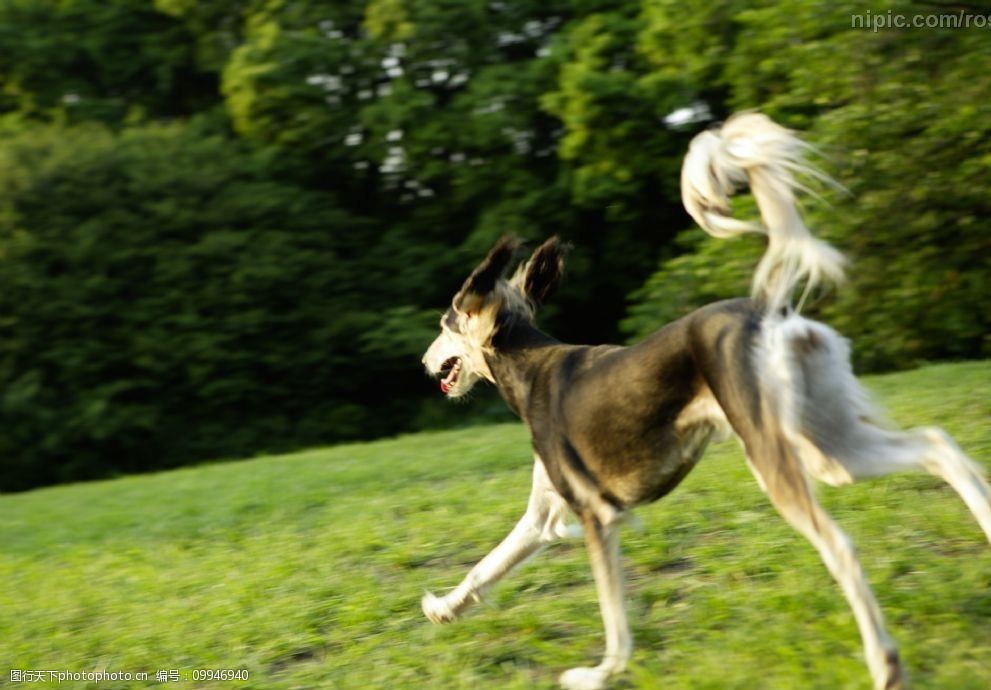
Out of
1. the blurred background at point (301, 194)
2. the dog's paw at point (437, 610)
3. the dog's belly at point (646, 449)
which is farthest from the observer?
the blurred background at point (301, 194)

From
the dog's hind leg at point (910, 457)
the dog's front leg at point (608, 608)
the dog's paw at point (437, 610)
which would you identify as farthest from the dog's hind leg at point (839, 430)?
the dog's paw at point (437, 610)

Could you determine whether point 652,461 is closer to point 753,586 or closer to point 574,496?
point 574,496

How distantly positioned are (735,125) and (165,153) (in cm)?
2198

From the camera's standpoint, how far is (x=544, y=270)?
239 inches

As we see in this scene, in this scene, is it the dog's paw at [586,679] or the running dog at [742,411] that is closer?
the running dog at [742,411]

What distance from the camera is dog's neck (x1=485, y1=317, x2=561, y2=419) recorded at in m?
5.71

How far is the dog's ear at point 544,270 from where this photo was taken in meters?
6.03

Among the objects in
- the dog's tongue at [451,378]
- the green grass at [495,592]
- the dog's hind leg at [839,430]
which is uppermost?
the dog's hind leg at [839,430]

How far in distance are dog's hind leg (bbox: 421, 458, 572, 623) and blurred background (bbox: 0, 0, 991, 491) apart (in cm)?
1328

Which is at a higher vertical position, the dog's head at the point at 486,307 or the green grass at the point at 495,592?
the dog's head at the point at 486,307

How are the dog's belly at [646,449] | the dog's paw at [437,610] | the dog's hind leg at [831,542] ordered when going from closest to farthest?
1. the dog's hind leg at [831,542]
2. the dog's belly at [646,449]
3. the dog's paw at [437,610]

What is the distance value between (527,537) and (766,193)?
6.96ft

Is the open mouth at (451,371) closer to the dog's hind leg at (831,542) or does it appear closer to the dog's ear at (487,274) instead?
the dog's ear at (487,274)

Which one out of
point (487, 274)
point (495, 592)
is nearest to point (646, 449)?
point (487, 274)
